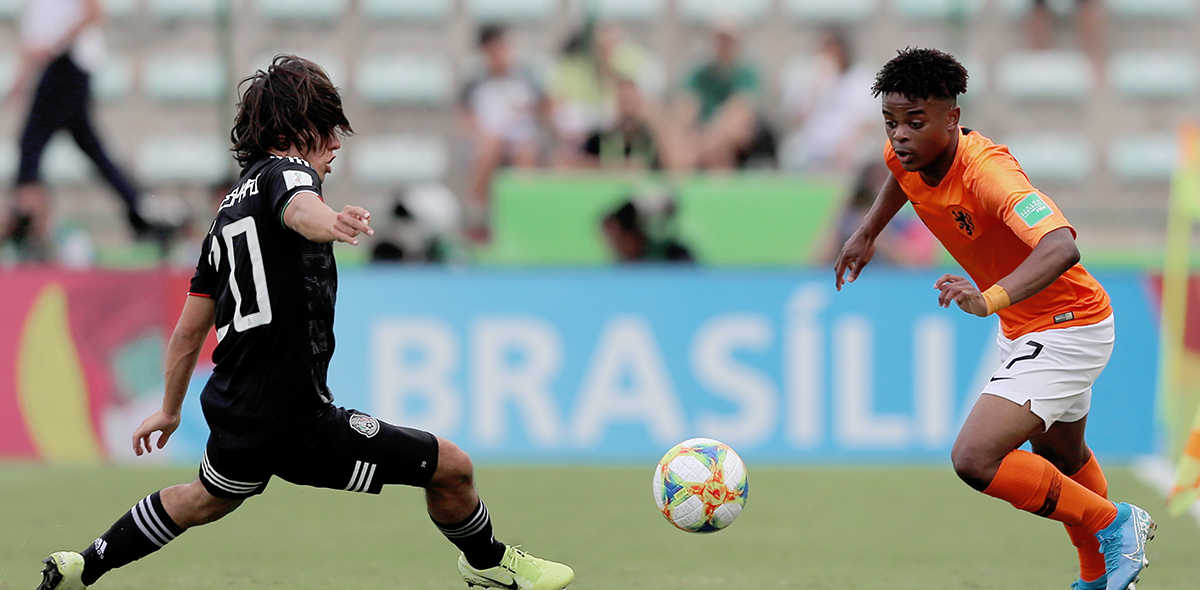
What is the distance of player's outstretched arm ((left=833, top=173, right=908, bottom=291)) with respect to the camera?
17.4 ft

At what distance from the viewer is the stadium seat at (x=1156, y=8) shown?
1276 centimetres

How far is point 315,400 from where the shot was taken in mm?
4445

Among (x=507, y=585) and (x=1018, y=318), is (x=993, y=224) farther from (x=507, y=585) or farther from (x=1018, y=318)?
(x=507, y=585)

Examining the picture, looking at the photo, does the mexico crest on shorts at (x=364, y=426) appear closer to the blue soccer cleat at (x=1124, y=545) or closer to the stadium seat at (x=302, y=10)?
the blue soccer cleat at (x=1124, y=545)

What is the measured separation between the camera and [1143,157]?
39.5ft

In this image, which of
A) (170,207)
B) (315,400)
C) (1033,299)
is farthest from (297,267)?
(170,207)

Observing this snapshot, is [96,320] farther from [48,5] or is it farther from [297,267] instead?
[297,267]

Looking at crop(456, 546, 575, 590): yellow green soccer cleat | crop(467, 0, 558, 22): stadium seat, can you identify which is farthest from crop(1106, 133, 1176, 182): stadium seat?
crop(456, 546, 575, 590): yellow green soccer cleat

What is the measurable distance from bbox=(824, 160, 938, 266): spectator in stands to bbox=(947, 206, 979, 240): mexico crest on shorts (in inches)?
205


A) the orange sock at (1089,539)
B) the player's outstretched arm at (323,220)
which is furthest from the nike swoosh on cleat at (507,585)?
the orange sock at (1089,539)

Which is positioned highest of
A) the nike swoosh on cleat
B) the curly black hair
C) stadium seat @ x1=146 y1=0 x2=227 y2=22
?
stadium seat @ x1=146 y1=0 x2=227 y2=22

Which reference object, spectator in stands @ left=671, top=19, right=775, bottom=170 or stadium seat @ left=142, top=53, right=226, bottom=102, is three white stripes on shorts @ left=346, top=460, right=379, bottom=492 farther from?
stadium seat @ left=142, top=53, right=226, bottom=102

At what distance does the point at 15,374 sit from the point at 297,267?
19.0 ft

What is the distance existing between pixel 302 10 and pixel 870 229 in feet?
26.4
